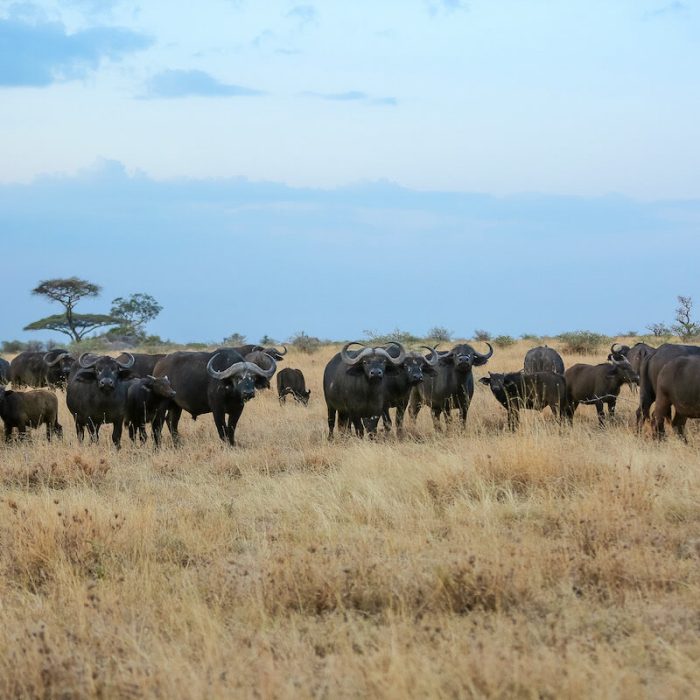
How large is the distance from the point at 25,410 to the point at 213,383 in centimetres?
283

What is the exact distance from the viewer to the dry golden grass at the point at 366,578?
4.71m

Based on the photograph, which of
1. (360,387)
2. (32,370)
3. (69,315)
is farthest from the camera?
(69,315)

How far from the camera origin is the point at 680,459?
9820 millimetres

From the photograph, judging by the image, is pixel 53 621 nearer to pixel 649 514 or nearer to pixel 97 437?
pixel 649 514

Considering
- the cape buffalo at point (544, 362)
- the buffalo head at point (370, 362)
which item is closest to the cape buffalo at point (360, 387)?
the buffalo head at point (370, 362)

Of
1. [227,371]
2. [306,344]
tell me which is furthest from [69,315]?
[227,371]

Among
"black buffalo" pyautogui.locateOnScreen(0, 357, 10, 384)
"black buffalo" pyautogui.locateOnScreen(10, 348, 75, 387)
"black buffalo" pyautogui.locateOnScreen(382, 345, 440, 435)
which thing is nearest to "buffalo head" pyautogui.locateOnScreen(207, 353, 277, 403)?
"black buffalo" pyautogui.locateOnScreen(382, 345, 440, 435)

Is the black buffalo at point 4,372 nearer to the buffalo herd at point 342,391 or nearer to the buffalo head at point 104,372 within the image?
the buffalo herd at point 342,391

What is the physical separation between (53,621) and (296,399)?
13961 mm

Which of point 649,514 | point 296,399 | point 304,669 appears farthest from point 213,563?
point 296,399

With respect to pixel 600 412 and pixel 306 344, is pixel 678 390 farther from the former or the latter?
pixel 306 344

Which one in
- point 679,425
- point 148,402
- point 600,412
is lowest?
point 600,412

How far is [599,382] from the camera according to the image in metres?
14.9

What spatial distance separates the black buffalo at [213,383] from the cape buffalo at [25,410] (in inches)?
70.9
